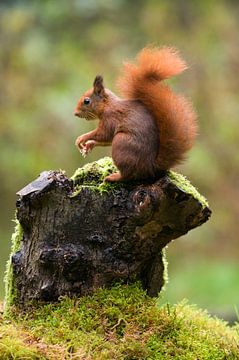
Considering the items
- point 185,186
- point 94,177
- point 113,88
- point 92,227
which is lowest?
point 92,227

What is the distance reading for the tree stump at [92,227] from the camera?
270cm

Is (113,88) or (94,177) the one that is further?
(113,88)

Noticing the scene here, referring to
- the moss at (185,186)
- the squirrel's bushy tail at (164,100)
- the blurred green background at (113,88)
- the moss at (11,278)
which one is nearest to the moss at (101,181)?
the moss at (185,186)

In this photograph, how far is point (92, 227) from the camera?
2744 millimetres

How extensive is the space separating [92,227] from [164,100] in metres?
0.58

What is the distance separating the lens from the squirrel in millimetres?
2760

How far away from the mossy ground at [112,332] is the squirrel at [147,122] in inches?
19.8

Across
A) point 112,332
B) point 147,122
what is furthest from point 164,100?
point 112,332

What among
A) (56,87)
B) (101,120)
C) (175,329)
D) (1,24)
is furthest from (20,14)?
(175,329)

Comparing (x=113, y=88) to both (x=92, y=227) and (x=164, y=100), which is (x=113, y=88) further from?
(x=92, y=227)

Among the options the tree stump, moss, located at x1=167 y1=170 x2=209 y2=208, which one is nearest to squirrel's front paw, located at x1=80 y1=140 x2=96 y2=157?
the tree stump

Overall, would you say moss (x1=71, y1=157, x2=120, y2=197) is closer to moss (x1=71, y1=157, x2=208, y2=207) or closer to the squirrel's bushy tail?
moss (x1=71, y1=157, x2=208, y2=207)

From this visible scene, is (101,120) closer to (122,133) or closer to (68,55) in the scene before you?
(122,133)

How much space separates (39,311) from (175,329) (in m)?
0.54
